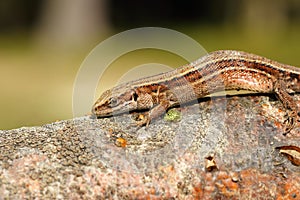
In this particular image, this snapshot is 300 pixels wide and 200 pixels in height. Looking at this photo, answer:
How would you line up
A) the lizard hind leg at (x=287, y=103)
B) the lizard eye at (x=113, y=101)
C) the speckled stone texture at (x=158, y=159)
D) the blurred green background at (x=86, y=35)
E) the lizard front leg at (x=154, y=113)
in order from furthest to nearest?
the blurred green background at (x=86, y=35) → the lizard eye at (x=113, y=101) → the lizard front leg at (x=154, y=113) → the lizard hind leg at (x=287, y=103) → the speckled stone texture at (x=158, y=159)

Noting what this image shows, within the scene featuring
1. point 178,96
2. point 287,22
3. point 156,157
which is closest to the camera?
point 156,157

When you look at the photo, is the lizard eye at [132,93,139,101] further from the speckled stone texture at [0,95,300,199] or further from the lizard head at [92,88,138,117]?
the speckled stone texture at [0,95,300,199]

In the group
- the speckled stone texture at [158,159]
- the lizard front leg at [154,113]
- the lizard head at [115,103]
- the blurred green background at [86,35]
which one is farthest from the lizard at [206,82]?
the blurred green background at [86,35]

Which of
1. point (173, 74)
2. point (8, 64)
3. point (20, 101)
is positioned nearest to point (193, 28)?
point (8, 64)

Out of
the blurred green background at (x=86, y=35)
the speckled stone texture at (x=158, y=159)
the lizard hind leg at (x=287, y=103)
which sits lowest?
the speckled stone texture at (x=158, y=159)

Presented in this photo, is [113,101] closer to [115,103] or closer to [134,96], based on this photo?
[115,103]

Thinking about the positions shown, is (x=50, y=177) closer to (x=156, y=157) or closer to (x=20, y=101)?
(x=156, y=157)

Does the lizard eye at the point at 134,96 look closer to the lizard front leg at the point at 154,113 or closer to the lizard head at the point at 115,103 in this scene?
the lizard head at the point at 115,103

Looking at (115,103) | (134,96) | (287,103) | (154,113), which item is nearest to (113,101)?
(115,103)
